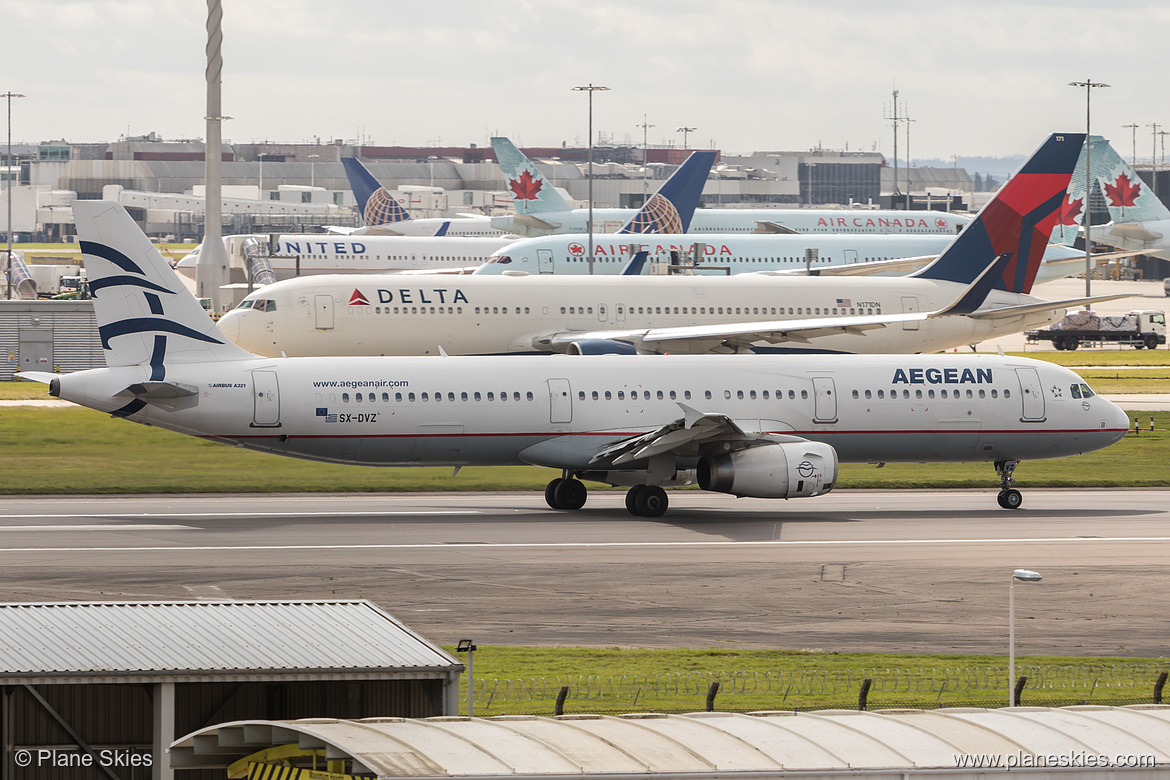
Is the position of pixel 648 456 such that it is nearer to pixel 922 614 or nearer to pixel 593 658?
pixel 922 614

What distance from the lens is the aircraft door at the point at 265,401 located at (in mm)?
37344

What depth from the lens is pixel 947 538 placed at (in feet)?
121

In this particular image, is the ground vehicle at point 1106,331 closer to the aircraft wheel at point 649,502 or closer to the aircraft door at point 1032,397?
the aircraft door at point 1032,397

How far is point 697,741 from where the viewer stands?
12875mm

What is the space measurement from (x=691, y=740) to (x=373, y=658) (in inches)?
196

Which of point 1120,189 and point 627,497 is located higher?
point 1120,189

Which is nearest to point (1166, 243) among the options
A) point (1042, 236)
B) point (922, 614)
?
point (1042, 236)

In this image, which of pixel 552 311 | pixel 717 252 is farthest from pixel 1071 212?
pixel 552 311

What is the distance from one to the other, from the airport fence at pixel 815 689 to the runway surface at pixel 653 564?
86.1 inches

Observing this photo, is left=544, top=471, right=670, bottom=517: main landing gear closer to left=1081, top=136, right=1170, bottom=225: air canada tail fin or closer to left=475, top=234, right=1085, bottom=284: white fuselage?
left=475, top=234, right=1085, bottom=284: white fuselage

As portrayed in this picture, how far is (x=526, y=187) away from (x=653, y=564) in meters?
97.6

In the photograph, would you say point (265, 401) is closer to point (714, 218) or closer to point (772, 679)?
point (772, 679)

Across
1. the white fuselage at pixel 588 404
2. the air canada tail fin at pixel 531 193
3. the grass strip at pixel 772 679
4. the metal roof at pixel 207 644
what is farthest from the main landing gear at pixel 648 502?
the air canada tail fin at pixel 531 193

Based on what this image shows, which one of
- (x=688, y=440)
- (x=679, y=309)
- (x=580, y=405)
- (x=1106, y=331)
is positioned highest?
(x=679, y=309)
